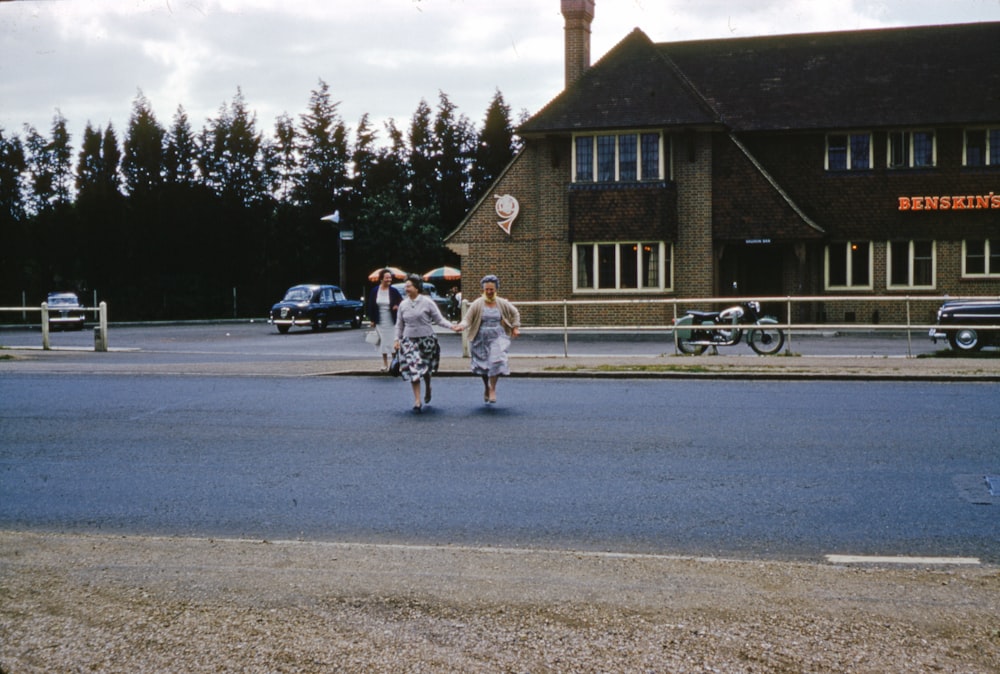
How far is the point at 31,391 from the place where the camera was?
1681 centimetres

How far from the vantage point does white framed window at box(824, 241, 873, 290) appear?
36344 millimetres

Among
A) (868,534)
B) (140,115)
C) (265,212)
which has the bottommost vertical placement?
(868,534)

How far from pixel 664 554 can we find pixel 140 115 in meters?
62.5

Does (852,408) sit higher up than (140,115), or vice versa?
(140,115)

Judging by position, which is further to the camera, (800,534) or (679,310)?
(679,310)

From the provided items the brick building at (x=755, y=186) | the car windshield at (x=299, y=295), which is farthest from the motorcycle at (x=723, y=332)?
the car windshield at (x=299, y=295)

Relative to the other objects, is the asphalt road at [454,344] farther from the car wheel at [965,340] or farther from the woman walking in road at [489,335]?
the woman walking in road at [489,335]

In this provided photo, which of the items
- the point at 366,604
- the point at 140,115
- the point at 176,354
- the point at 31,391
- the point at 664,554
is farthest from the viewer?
the point at 140,115

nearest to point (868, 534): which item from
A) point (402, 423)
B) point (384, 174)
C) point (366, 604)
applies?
point (366, 604)

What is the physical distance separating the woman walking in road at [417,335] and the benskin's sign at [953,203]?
83.5 feet

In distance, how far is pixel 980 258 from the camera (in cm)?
3547

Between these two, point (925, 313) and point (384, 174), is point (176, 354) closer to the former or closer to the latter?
point (925, 313)

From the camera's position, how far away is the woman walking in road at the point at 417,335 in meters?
14.4

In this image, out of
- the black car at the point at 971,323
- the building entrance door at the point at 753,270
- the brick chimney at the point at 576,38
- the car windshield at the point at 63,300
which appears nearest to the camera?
the black car at the point at 971,323
